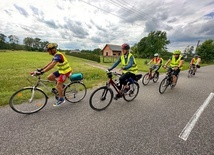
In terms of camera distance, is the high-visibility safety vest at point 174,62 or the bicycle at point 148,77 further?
the bicycle at point 148,77

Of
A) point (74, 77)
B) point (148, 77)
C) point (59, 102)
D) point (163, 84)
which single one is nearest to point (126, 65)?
point (74, 77)

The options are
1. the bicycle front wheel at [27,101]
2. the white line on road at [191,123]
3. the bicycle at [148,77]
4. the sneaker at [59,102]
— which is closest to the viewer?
the white line on road at [191,123]

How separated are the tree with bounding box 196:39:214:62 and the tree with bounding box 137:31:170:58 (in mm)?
11570

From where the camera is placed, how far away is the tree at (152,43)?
41688 millimetres

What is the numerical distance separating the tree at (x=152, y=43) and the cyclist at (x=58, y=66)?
141ft

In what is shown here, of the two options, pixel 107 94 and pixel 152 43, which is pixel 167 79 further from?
pixel 152 43

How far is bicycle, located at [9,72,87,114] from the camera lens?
318cm

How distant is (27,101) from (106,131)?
2.71 m

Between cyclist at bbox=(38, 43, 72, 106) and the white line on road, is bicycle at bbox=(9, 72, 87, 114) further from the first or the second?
the white line on road

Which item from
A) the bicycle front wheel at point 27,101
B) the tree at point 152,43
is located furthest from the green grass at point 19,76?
the tree at point 152,43

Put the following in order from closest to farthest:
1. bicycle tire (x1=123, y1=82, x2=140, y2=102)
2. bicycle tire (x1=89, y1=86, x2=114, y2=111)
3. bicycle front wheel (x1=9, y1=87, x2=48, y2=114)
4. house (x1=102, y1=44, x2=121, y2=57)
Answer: bicycle front wheel (x1=9, y1=87, x2=48, y2=114)
bicycle tire (x1=89, y1=86, x2=114, y2=111)
bicycle tire (x1=123, y1=82, x2=140, y2=102)
house (x1=102, y1=44, x2=121, y2=57)

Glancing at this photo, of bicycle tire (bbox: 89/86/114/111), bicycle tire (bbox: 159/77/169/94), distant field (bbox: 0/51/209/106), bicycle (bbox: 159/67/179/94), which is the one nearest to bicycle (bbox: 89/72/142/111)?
bicycle tire (bbox: 89/86/114/111)

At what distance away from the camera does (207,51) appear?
33.3m

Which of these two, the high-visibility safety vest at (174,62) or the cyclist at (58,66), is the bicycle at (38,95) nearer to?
the cyclist at (58,66)
